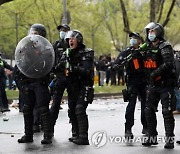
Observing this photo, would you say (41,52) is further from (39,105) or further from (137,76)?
(137,76)

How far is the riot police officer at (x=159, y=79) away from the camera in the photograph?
27.9 feet

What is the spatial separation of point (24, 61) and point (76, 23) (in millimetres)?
37080

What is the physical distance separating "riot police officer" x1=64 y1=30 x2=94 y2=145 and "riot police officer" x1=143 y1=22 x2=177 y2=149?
35.6 inches

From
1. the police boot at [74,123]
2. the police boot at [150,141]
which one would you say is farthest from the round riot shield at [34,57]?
the police boot at [150,141]

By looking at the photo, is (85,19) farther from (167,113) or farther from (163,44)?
(167,113)

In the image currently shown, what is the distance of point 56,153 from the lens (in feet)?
27.1

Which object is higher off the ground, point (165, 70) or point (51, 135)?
point (165, 70)

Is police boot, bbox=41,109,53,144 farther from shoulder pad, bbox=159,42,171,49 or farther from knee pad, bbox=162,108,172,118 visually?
shoulder pad, bbox=159,42,171,49

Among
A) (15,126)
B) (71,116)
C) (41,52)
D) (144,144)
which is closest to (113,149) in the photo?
(144,144)

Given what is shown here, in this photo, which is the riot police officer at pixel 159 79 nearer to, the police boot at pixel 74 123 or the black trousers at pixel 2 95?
the police boot at pixel 74 123

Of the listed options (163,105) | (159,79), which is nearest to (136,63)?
(159,79)

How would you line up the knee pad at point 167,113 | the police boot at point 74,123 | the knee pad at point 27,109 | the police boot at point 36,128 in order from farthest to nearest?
the police boot at point 36,128 < the police boot at point 74,123 < the knee pad at point 27,109 < the knee pad at point 167,113

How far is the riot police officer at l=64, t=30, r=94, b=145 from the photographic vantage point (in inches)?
355

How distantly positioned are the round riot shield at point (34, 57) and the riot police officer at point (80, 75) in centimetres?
31
